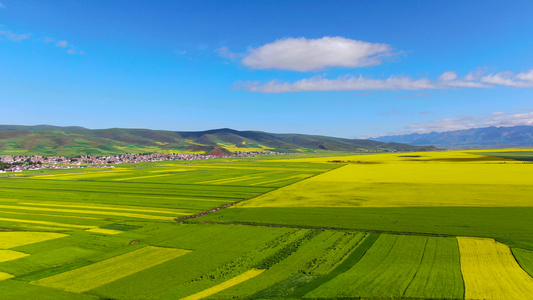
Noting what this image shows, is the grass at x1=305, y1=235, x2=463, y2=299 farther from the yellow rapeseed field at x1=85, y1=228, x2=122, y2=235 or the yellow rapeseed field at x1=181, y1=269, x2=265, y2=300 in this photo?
the yellow rapeseed field at x1=85, y1=228, x2=122, y2=235

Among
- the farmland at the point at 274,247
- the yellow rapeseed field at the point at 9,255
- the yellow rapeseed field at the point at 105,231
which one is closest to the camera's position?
the farmland at the point at 274,247

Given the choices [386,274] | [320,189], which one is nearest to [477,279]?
[386,274]

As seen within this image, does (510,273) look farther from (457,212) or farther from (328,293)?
(457,212)

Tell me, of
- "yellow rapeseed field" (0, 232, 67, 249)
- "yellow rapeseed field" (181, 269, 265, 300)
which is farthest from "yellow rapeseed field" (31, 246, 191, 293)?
"yellow rapeseed field" (0, 232, 67, 249)

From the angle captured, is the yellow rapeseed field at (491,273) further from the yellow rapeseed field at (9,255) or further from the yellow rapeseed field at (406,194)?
the yellow rapeseed field at (9,255)

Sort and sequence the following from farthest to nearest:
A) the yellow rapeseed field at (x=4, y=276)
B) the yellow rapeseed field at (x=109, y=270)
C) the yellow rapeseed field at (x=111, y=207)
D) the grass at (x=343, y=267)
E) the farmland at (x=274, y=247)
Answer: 1. the yellow rapeseed field at (x=111, y=207)
2. the yellow rapeseed field at (x=4, y=276)
3. the yellow rapeseed field at (x=109, y=270)
4. the farmland at (x=274, y=247)
5. the grass at (x=343, y=267)

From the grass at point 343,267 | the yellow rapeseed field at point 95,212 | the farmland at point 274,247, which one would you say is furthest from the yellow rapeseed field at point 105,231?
the grass at point 343,267
